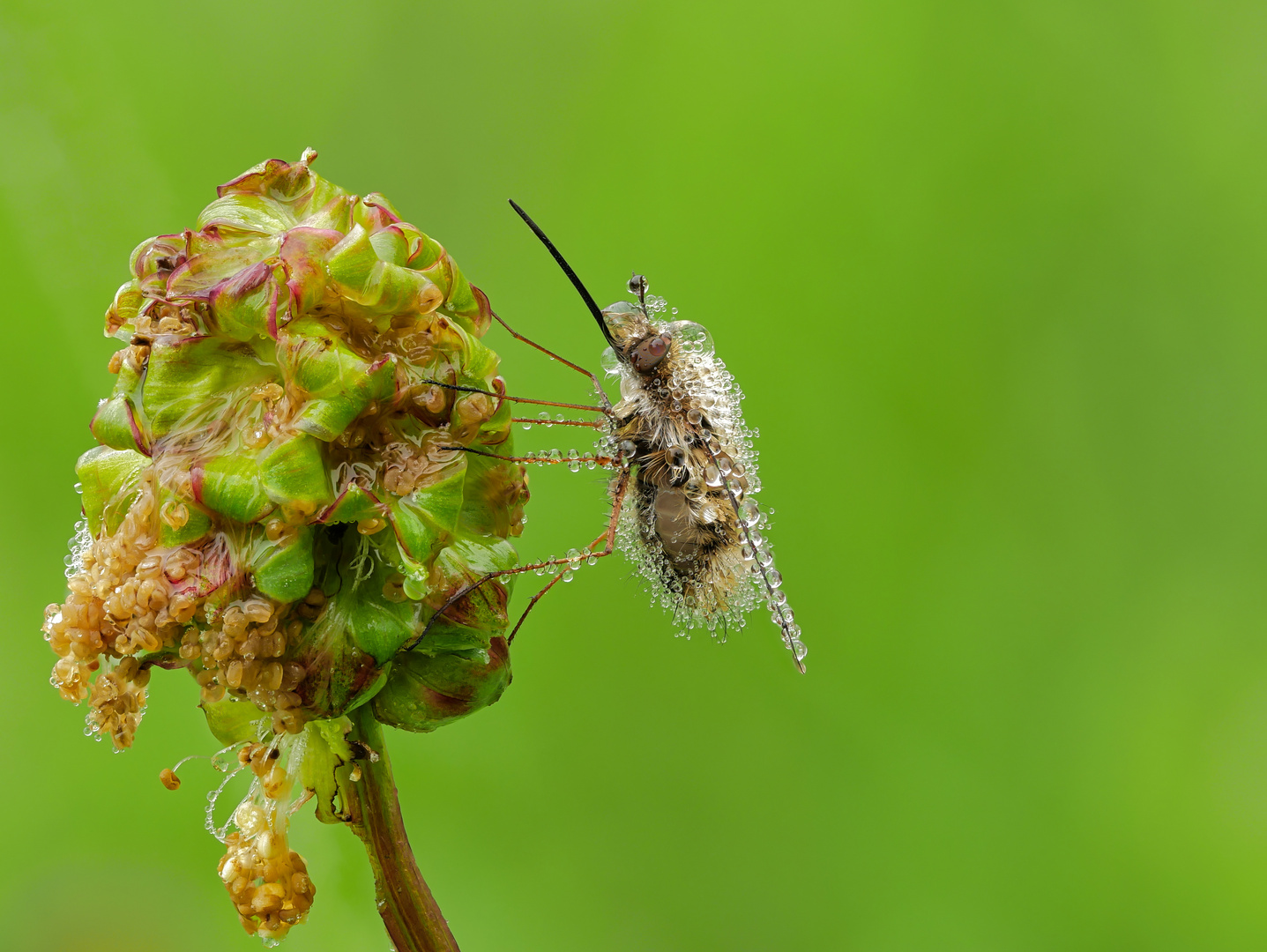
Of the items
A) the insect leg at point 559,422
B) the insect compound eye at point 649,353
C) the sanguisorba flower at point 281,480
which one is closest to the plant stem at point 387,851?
the sanguisorba flower at point 281,480

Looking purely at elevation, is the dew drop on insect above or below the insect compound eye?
above

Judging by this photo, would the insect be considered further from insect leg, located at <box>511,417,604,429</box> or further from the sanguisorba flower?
the sanguisorba flower

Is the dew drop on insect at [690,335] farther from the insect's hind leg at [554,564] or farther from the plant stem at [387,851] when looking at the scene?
the plant stem at [387,851]

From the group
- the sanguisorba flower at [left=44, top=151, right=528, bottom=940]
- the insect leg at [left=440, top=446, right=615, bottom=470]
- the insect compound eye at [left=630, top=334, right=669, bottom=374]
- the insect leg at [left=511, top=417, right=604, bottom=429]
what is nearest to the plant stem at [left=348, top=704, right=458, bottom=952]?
the sanguisorba flower at [left=44, top=151, right=528, bottom=940]

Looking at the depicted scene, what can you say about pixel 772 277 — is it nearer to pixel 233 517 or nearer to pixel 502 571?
pixel 502 571

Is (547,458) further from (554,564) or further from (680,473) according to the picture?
(680,473)

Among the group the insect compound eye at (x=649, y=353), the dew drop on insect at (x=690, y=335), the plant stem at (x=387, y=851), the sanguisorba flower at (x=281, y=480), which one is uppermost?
the dew drop on insect at (x=690, y=335)
